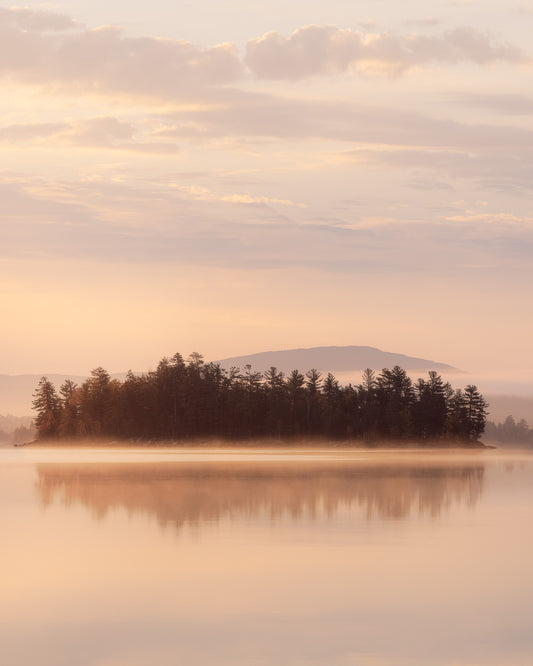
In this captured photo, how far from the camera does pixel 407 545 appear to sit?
2938 centimetres

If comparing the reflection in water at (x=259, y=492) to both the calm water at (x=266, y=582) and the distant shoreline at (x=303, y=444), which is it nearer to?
the calm water at (x=266, y=582)

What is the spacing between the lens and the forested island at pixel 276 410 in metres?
183

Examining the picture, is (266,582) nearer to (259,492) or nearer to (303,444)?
(259,492)

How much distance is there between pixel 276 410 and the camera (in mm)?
181750

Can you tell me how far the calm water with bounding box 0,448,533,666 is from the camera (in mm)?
17156

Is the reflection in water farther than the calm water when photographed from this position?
Yes

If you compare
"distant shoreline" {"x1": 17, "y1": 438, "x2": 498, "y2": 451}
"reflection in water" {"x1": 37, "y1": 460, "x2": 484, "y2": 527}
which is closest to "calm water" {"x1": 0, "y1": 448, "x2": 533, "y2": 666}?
"reflection in water" {"x1": 37, "y1": 460, "x2": 484, "y2": 527}

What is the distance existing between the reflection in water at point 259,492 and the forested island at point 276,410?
370 ft

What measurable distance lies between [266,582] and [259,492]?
2502cm

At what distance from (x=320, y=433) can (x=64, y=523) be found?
148 m

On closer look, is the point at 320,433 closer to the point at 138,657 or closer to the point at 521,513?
the point at 521,513

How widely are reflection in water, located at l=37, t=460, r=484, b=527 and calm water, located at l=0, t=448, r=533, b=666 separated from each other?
257 mm

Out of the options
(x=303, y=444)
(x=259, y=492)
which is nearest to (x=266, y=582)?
(x=259, y=492)

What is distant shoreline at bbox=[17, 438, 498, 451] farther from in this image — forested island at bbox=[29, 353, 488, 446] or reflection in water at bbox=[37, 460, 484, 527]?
reflection in water at bbox=[37, 460, 484, 527]
